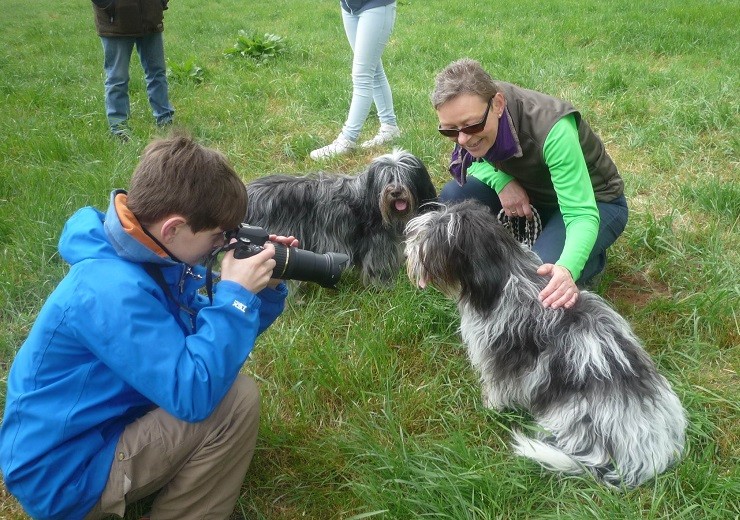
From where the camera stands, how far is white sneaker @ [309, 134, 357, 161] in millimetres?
5348

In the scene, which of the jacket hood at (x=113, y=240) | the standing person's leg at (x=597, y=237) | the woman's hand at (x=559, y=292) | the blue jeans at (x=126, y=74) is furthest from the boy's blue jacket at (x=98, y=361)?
the blue jeans at (x=126, y=74)

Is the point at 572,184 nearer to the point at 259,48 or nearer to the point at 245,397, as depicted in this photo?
the point at 245,397

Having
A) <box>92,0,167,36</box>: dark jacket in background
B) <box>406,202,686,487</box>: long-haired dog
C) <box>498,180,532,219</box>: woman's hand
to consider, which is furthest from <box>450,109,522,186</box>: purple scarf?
<box>92,0,167,36</box>: dark jacket in background

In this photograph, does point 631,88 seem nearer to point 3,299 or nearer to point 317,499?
point 317,499

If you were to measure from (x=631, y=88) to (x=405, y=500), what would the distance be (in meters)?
5.33

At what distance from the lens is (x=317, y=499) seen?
8.06 feet

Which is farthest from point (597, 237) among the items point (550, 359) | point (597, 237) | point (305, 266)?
point (305, 266)

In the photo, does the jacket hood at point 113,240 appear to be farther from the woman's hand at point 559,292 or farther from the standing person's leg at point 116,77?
the standing person's leg at point 116,77

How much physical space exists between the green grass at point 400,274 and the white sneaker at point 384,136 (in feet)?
0.48

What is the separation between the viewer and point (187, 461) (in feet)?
7.11

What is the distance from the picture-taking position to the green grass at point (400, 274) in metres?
2.40

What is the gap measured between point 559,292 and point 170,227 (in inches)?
58.2

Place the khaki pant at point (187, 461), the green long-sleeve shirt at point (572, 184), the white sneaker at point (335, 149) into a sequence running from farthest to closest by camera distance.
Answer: the white sneaker at point (335, 149), the green long-sleeve shirt at point (572, 184), the khaki pant at point (187, 461)

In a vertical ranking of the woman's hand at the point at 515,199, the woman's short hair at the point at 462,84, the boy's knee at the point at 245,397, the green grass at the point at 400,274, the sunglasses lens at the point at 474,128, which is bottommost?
the green grass at the point at 400,274
